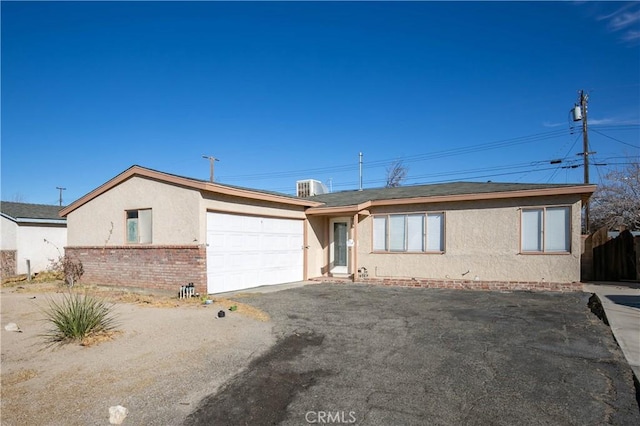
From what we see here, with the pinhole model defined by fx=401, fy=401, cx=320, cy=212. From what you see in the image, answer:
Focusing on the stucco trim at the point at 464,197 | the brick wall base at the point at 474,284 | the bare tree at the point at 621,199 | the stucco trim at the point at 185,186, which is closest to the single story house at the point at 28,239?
the stucco trim at the point at 185,186

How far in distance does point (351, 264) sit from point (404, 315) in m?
7.14

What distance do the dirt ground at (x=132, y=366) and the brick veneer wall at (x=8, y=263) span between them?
11.7m

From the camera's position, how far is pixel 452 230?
1298cm

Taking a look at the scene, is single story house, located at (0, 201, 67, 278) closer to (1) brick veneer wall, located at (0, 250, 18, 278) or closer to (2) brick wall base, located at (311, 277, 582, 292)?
(1) brick veneer wall, located at (0, 250, 18, 278)

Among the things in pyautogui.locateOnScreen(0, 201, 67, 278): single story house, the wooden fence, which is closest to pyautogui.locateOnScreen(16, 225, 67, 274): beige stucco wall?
pyautogui.locateOnScreen(0, 201, 67, 278): single story house

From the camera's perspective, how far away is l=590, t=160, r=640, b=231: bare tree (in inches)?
920

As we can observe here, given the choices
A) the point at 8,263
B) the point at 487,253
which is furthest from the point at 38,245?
the point at 487,253

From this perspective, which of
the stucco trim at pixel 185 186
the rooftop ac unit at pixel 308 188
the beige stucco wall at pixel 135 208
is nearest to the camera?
the stucco trim at pixel 185 186

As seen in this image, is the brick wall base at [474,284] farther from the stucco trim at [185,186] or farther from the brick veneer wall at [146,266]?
the brick veneer wall at [146,266]

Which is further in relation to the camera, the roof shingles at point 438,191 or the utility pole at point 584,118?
the utility pole at point 584,118

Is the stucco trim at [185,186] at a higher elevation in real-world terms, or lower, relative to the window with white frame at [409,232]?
higher

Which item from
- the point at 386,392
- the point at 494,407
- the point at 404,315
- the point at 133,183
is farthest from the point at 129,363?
the point at 133,183

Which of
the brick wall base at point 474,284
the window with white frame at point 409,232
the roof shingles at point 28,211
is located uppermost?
the roof shingles at point 28,211

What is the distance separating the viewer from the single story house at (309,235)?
11.2 m
